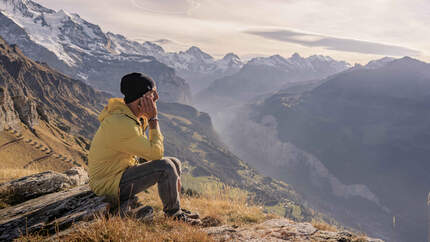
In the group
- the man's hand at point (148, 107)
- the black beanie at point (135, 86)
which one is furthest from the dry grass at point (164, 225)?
the black beanie at point (135, 86)

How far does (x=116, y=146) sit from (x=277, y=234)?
4.06 m

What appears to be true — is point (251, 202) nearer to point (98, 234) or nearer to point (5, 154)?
point (98, 234)

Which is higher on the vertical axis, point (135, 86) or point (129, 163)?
point (135, 86)

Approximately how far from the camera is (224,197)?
1012 centimetres

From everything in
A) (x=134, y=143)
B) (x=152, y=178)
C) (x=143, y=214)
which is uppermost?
(x=134, y=143)

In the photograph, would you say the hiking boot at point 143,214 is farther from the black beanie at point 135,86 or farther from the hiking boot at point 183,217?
the black beanie at point 135,86

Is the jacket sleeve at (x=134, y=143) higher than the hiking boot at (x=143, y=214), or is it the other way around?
the jacket sleeve at (x=134, y=143)

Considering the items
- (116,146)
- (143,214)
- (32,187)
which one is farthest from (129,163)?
(32,187)

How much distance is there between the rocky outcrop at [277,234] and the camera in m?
5.88

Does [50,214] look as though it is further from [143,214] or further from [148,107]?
[148,107]

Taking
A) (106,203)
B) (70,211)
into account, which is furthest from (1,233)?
(106,203)

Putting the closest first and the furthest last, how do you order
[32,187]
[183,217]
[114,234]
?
[114,234] → [183,217] → [32,187]

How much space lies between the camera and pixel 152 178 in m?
5.95

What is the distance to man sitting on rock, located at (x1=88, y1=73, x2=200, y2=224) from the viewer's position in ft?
18.6
